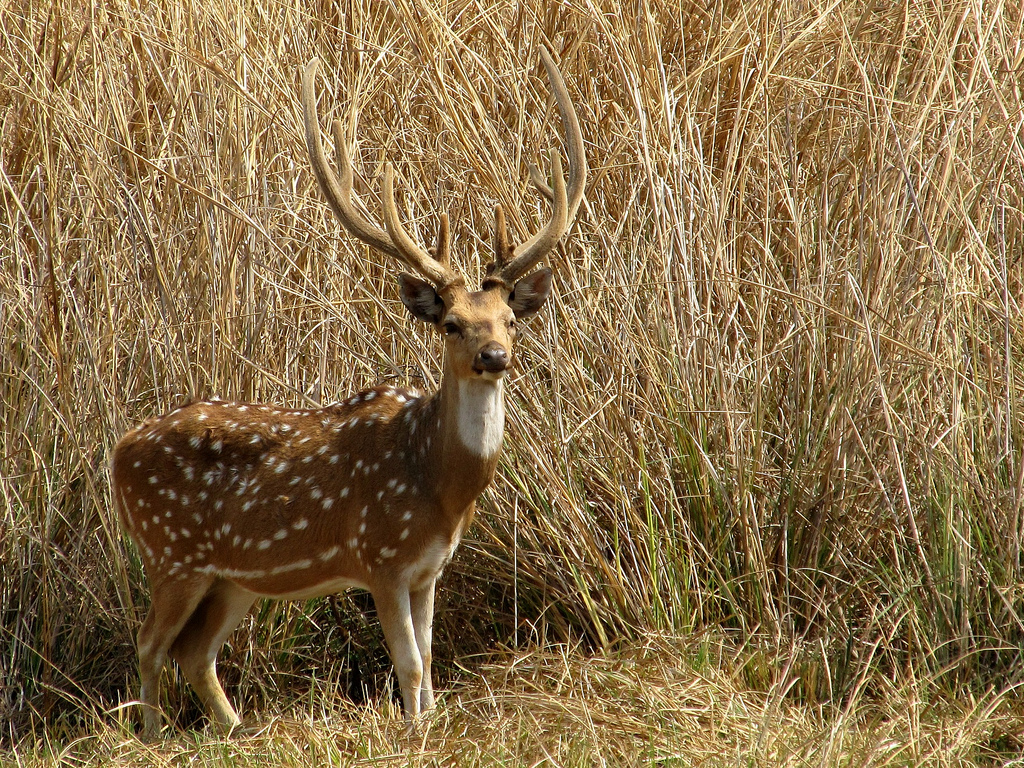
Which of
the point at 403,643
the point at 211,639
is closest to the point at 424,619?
the point at 403,643

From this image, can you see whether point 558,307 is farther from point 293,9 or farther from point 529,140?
point 293,9

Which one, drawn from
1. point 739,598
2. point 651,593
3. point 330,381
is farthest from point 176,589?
point 739,598

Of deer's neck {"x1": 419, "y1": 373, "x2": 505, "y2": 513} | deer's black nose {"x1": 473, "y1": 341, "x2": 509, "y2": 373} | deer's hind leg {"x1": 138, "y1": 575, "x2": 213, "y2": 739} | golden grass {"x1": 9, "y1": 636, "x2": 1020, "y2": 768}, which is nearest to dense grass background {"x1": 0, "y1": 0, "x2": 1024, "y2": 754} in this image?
golden grass {"x1": 9, "y1": 636, "x2": 1020, "y2": 768}

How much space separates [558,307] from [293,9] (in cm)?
184

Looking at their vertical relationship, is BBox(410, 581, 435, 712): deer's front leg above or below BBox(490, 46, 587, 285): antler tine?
below

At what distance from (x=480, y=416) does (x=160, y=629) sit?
4.62ft

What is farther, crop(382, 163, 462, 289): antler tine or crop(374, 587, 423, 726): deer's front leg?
crop(374, 587, 423, 726): deer's front leg

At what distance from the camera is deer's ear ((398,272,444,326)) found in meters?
3.79

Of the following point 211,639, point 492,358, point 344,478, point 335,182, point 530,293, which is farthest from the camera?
point 211,639

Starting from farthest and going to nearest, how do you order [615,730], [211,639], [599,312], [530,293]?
[599,312] → [211,639] → [530,293] → [615,730]

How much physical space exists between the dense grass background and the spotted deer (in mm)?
388

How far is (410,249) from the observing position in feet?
12.4

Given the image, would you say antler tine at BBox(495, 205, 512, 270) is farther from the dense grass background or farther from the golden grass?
the golden grass

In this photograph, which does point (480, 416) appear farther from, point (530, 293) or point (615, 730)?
point (615, 730)
